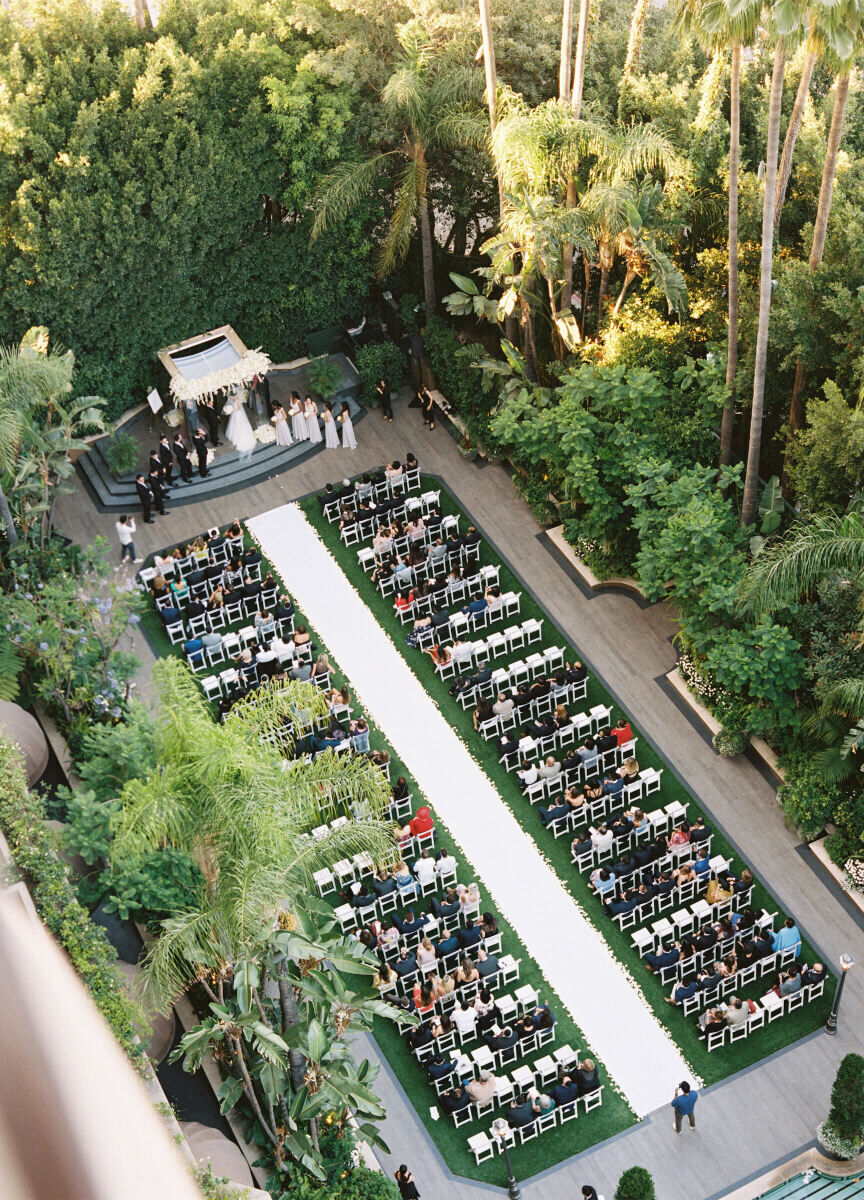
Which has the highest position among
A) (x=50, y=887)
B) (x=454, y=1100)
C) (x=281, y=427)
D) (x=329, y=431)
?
(x=281, y=427)

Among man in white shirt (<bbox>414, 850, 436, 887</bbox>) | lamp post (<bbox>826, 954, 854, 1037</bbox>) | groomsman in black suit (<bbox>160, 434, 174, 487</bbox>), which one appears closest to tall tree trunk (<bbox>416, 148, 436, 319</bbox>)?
groomsman in black suit (<bbox>160, 434, 174, 487</bbox>)

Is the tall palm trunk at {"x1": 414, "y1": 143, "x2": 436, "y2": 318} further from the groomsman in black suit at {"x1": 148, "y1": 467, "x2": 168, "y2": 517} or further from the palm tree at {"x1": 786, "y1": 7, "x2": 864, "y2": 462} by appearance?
the palm tree at {"x1": 786, "y1": 7, "x2": 864, "y2": 462}

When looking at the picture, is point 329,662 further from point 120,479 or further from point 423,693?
point 120,479

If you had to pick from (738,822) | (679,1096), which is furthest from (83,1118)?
(738,822)

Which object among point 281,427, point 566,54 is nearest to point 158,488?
point 281,427

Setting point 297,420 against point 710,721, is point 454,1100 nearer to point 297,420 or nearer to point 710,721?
point 710,721

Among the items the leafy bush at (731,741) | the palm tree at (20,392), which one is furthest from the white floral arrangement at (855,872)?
the palm tree at (20,392)

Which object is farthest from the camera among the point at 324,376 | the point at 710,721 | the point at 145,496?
the point at 324,376

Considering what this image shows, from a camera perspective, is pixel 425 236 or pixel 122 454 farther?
pixel 425 236
